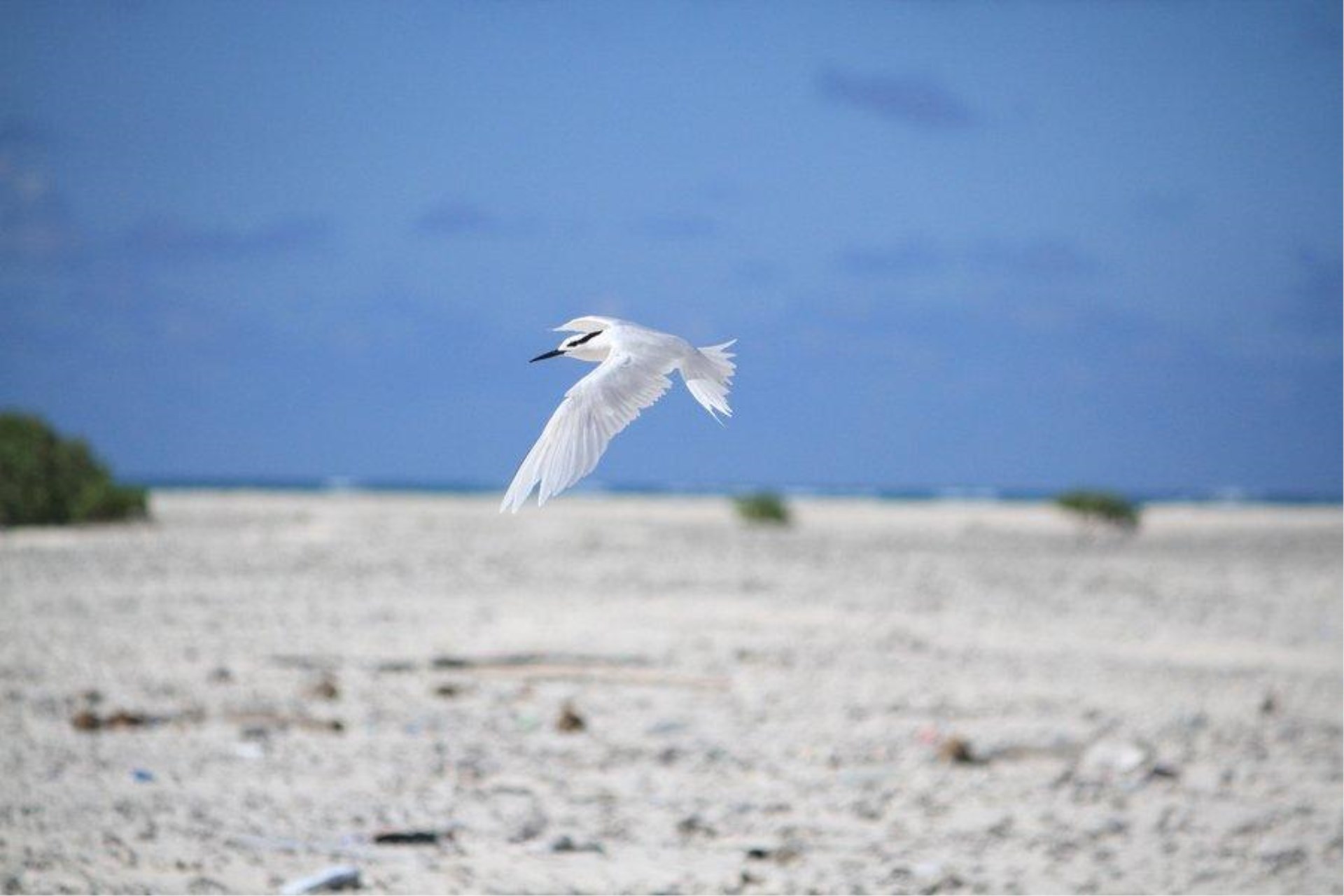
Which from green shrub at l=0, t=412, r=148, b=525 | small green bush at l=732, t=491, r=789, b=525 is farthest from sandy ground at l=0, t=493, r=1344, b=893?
small green bush at l=732, t=491, r=789, b=525

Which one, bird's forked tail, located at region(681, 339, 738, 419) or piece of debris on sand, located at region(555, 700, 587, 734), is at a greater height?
bird's forked tail, located at region(681, 339, 738, 419)

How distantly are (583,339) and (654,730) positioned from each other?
587 cm

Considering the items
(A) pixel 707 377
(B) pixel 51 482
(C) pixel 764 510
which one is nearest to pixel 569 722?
(A) pixel 707 377

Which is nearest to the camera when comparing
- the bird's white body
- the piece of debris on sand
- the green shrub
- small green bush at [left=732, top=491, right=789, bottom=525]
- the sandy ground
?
the bird's white body

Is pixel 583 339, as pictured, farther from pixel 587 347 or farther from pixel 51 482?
pixel 51 482

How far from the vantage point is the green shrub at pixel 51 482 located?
23.7 metres

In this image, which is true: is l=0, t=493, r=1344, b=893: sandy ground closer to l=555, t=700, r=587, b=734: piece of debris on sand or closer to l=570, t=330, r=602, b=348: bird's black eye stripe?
l=555, t=700, r=587, b=734: piece of debris on sand

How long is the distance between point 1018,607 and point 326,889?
11.1 metres

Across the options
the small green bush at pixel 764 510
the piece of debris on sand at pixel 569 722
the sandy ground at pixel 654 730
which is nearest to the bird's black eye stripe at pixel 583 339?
the sandy ground at pixel 654 730

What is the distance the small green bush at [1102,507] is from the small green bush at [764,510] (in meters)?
5.85

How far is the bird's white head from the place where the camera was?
120 inches

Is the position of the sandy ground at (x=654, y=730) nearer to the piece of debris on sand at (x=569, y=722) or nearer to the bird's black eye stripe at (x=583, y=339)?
the piece of debris on sand at (x=569, y=722)

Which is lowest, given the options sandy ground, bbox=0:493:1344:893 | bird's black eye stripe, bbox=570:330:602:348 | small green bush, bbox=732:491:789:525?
sandy ground, bbox=0:493:1344:893

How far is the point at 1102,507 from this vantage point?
31.4 metres
